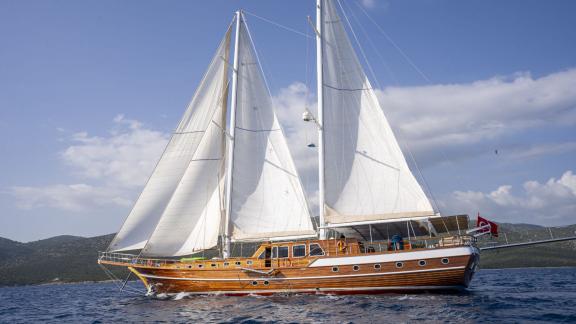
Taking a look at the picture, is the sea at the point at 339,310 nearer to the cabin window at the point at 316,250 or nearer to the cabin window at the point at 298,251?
the cabin window at the point at 298,251

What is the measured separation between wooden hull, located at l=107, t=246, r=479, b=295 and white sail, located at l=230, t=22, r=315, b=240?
9.24ft

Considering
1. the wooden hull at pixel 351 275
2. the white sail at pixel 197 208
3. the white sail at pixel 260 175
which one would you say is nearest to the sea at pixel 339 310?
the wooden hull at pixel 351 275

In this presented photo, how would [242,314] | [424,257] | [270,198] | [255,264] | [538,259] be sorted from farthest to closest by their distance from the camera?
1. [538,259]
2. [270,198]
3. [255,264]
4. [424,257]
5. [242,314]

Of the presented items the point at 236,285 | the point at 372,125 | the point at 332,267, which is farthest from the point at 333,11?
the point at 236,285

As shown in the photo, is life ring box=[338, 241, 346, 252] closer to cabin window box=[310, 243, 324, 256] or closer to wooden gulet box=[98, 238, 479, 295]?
wooden gulet box=[98, 238, 479, 295]

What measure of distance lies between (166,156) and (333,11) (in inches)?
572

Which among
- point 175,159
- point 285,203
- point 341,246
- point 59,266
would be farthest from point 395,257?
point 59,266

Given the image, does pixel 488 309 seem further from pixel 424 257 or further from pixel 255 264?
pixel 255 264

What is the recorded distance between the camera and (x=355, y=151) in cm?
2775

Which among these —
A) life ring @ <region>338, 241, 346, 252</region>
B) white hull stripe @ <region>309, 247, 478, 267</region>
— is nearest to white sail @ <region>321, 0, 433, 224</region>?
life ring @ <region>338, 241, 346, 252</region>

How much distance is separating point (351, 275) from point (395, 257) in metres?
2.67

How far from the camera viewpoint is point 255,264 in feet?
90.1

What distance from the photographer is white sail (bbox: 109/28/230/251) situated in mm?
29250

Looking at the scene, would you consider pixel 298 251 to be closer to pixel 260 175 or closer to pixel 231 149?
pixel 260 175
